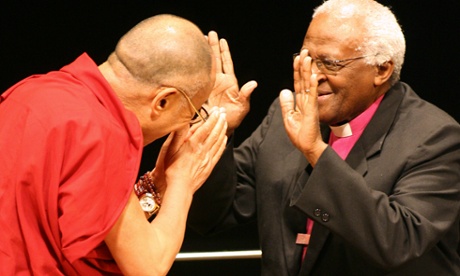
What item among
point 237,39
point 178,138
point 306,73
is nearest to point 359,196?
point 306,73

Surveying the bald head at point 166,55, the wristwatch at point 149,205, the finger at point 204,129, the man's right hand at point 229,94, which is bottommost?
the wristwatch at point 149,205

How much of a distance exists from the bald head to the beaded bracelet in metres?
0.37

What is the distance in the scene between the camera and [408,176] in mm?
2545

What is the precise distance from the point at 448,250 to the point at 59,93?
1167mm

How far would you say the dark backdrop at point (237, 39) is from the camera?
3.71 metres

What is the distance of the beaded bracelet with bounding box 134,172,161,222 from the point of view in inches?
98.2

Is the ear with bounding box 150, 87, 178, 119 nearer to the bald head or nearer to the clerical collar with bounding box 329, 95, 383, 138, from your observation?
the bald head

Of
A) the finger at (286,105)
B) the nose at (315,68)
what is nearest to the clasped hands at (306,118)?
the finger at (286,105)

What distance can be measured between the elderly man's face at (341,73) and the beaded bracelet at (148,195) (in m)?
0.53

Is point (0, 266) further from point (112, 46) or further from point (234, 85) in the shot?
point (112, 46)

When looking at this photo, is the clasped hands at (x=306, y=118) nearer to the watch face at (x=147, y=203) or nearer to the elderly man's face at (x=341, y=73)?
the elderly man's face at (x=341, y=73)

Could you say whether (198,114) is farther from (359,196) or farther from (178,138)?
(359,196)

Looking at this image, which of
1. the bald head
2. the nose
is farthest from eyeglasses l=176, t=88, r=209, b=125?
the nose

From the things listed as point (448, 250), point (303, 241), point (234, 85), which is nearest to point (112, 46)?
point (234, 85)
